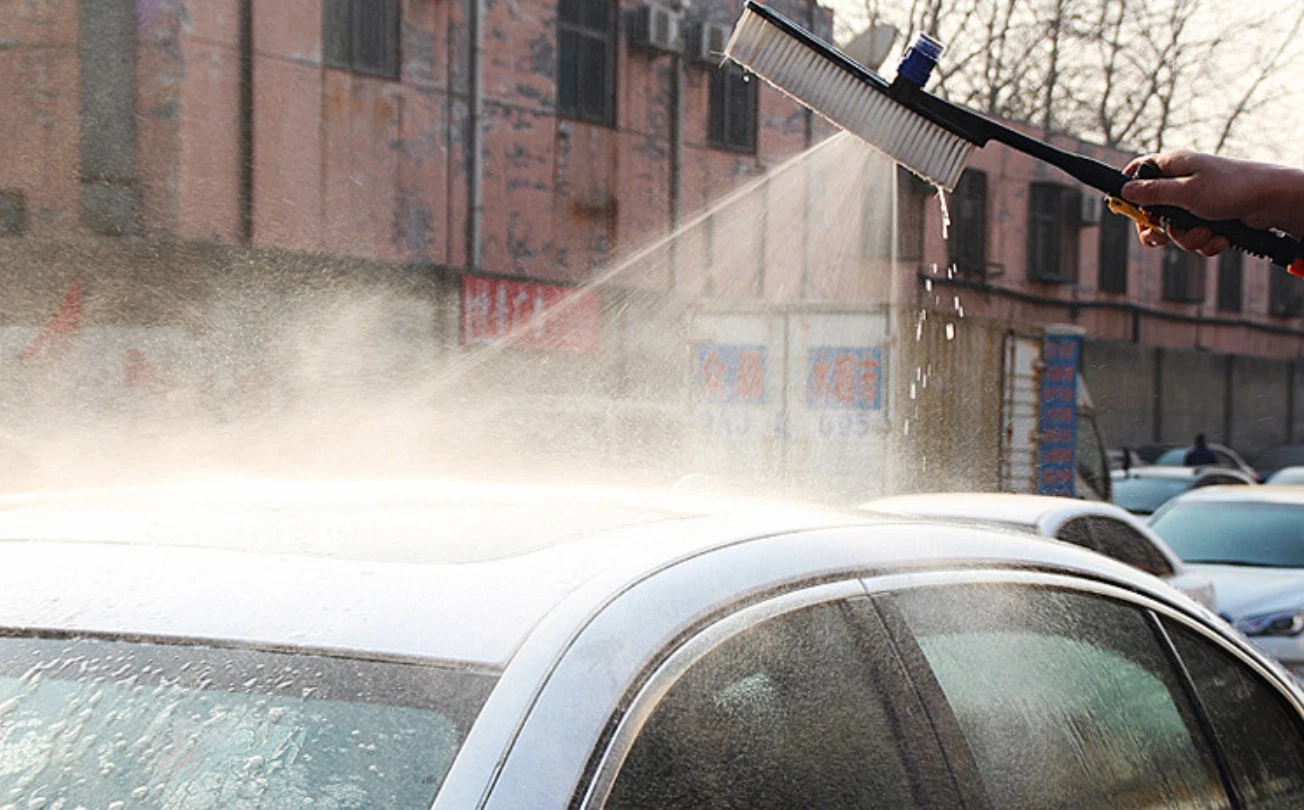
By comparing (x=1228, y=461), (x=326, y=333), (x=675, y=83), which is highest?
(x=675, y=83)

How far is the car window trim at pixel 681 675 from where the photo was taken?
1600 millimetres

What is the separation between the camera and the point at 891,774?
2.00 meters

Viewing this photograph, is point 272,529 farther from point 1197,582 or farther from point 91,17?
point 91,17

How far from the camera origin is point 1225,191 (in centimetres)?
330

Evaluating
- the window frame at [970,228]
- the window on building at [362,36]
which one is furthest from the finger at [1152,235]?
the window frame at [970,228]

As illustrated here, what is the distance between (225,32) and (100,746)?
1622 cm

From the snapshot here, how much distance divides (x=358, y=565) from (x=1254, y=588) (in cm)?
910

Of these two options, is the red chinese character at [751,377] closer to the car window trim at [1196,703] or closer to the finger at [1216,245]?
the finger at [1216,245]

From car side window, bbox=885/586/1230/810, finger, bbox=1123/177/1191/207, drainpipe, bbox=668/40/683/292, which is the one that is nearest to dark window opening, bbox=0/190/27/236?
drainpipe, bbox=668/40/683/292

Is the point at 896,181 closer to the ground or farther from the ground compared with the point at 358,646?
farther from the ground

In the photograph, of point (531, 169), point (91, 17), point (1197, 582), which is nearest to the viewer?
point (1197, 582)

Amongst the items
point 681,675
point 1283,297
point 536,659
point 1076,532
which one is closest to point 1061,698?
point 681,675

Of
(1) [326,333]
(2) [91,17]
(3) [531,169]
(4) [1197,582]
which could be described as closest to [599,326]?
(3) [531,169]

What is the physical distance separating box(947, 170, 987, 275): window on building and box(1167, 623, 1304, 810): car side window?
86.5ft
